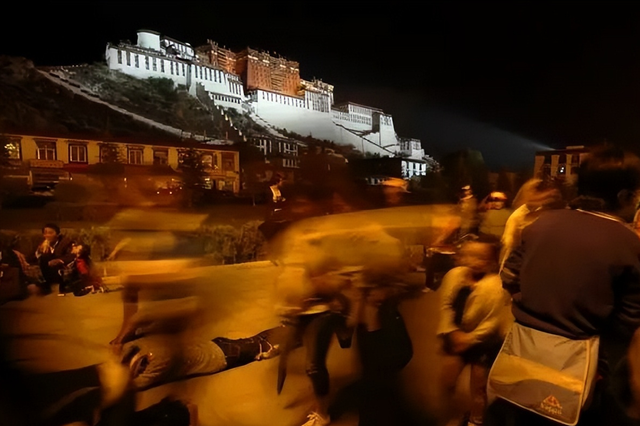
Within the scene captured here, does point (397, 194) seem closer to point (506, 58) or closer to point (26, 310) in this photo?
point (506, 58)

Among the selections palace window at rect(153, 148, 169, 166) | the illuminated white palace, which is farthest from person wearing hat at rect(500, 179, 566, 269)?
palace window at rect(153, 148, 169, 166)

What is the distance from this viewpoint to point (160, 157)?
3039mm

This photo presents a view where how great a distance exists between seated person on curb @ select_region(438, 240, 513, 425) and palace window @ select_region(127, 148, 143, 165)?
1977 mm

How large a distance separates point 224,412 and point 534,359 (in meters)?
1.94

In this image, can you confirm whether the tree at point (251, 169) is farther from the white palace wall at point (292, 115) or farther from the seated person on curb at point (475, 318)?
the seated person on curb at point (475, 318)

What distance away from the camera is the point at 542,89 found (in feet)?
15.7

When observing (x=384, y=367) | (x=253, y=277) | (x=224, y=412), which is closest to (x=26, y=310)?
(x=253, y=277)

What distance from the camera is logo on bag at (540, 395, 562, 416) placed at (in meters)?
Answer: 1.56

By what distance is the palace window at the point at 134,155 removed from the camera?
118 inches

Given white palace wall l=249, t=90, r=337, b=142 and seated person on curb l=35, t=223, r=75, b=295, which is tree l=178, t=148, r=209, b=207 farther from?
seated person on curb l=35, t=223, r=75, b=295

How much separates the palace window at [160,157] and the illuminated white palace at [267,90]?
507 millimetres

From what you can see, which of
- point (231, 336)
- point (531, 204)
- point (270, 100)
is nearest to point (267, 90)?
point (270, 100)

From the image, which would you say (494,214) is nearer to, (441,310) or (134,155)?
(441,310)

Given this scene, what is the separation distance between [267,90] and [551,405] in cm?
281
